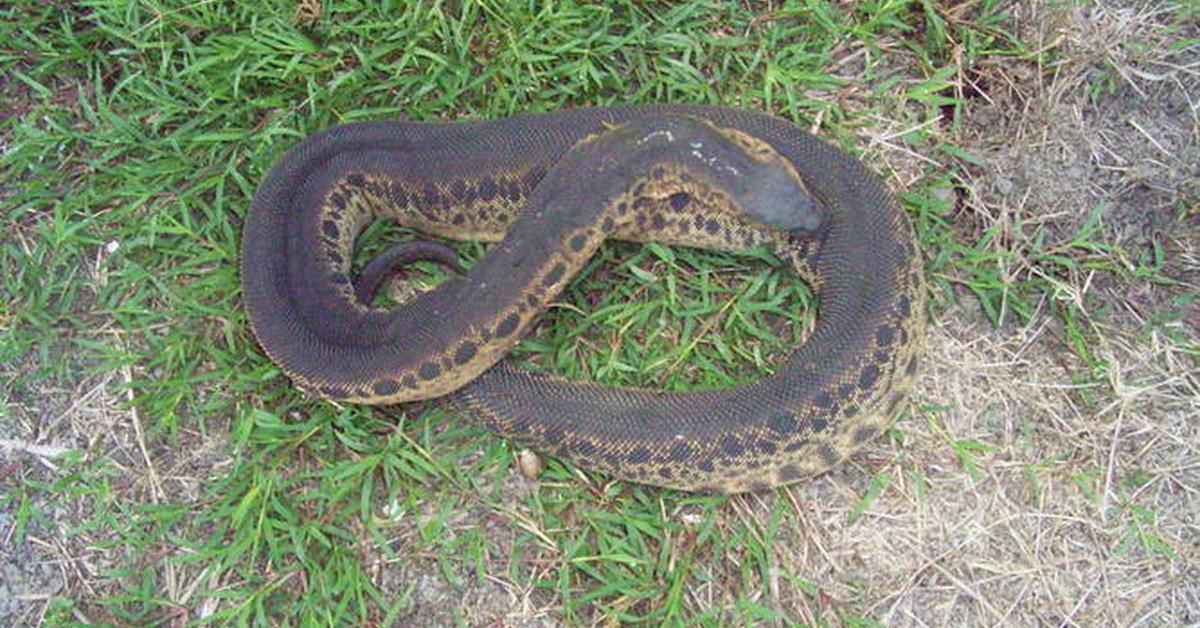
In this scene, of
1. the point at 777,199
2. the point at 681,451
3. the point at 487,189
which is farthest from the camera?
the point at 487,189

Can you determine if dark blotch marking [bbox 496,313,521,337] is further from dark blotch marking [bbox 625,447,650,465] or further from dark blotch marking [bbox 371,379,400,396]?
dark blotch marking [bbox 625,447,650,465]

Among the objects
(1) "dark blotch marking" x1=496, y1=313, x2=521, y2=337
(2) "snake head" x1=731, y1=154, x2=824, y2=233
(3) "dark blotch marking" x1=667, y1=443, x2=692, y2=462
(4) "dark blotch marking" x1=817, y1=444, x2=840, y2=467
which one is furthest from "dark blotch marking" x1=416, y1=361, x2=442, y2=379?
(4) "dark blotch marking" x1=817, y1=444, x2=840, y2=467

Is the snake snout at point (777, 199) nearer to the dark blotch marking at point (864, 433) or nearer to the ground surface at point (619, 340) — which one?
the ground surface at point (619, 340)

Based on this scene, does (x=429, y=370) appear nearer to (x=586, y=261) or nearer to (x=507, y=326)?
(x=507, y=326)

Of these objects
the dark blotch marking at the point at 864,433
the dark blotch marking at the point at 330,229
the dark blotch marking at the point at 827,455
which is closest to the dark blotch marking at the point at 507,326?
the dark blotch marking at the point at 330,229

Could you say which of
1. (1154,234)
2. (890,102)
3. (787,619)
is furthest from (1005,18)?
(787,619)

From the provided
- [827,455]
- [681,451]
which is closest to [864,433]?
[827,455]
